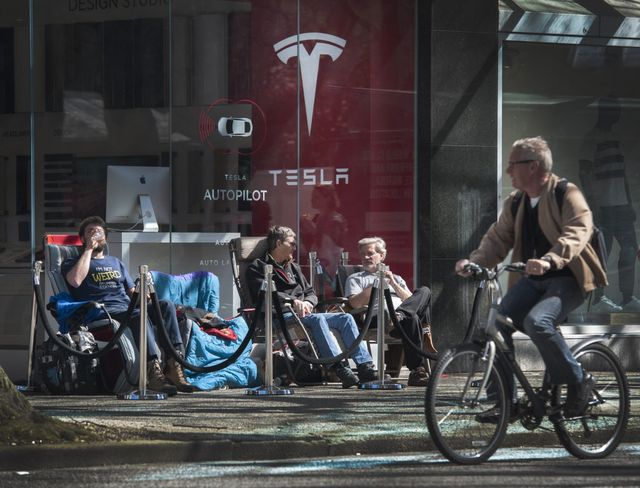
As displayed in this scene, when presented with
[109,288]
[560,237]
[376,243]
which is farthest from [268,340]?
[560,237]

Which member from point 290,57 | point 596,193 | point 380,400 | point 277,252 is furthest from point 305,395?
point 596,193

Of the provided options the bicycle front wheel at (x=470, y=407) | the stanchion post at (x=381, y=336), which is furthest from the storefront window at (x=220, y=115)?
the bicycle front wheel at (x=470, y=407)

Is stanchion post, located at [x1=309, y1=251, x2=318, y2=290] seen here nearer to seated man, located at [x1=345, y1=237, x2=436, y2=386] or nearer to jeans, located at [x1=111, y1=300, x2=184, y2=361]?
seated man, located at [x1=345, y1=237, x2=436, y2=386]

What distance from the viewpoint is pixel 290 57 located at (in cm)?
1332

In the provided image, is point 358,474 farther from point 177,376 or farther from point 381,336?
point 381,336

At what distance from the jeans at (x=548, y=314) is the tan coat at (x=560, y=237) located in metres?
0.12

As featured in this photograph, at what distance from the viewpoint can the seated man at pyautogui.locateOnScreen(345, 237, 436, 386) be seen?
11.7 m

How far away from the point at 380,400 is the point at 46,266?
3140 mm

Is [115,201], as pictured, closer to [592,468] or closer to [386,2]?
[386,2]

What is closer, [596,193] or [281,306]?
[281,306]

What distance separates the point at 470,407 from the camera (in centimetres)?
757

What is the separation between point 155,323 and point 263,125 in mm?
3185

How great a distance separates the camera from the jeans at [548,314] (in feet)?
25.3

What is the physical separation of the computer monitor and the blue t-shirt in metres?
1.81
